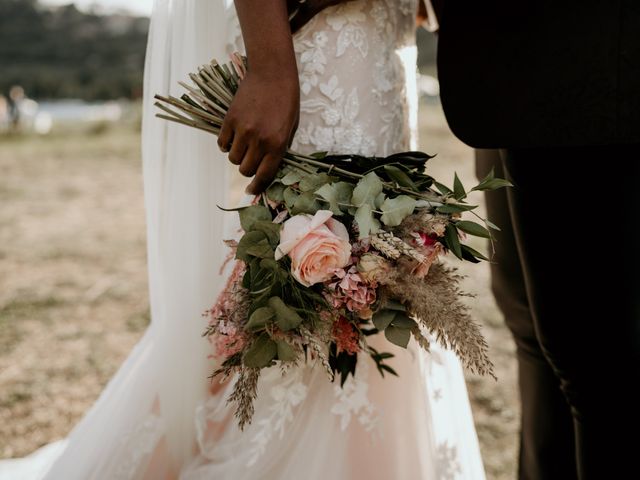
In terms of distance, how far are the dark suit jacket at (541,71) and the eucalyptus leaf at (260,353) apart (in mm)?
567

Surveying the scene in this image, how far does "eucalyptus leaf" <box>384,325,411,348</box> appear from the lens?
3.43 feet

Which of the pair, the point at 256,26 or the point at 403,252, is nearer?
the point at 403,252

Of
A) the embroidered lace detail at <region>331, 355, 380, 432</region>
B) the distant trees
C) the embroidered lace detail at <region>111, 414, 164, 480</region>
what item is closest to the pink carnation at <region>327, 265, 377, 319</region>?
the embroidered lace detail at <region>331, 355, 380, 432</region>

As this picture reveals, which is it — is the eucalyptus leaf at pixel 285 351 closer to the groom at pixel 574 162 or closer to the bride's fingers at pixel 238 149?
the bride's fingers at pixel 238 149

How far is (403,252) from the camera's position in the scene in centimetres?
100

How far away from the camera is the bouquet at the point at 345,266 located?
1007 mm

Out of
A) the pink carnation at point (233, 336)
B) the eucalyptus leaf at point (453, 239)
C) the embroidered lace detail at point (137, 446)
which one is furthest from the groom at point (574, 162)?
the embroidered lace detail at point (137, 446)

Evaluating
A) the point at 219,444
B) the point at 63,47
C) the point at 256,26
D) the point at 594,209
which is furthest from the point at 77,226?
the point at 63,47

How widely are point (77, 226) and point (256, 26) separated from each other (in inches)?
163

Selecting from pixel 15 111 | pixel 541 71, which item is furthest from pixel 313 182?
pixel 15 111

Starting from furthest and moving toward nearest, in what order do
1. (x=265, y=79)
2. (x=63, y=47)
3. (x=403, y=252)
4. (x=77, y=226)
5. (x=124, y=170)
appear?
(x=63, y=47)
(x=124, y=170)
(x=77, y=226)
(x=265, y=79)
(x=403, y=252)

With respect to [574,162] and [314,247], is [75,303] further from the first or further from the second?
[574,162]

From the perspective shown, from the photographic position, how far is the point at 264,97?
1.10 m

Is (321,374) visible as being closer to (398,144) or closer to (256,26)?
(398,144)
